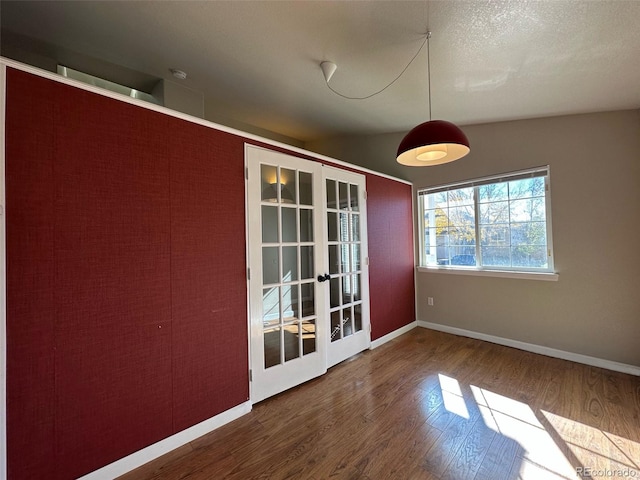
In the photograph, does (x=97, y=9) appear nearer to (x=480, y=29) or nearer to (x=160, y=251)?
(x=160, y=251)

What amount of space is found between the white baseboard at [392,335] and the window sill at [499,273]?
831 millimetres

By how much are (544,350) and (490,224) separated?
5.02 ft

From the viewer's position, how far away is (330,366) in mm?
2793

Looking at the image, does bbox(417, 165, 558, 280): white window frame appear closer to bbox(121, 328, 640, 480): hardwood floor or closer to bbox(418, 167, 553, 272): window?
bbox(418, 167, 553, 272): window

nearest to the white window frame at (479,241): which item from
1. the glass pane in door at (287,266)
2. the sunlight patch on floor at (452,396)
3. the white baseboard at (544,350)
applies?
the white baseboard at (544,350)

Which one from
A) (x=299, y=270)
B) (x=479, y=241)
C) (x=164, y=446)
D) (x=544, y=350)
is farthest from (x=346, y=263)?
(x=544, y=350)

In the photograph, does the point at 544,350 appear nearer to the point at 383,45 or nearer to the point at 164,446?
the point at 383,45

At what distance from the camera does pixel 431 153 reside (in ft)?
6.75

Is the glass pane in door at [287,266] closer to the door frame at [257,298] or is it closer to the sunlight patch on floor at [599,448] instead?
the door frame at [257,298]

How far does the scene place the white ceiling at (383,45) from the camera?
165 centimetres

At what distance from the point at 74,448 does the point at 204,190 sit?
1611mm

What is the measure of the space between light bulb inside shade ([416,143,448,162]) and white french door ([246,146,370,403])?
99 centimetres

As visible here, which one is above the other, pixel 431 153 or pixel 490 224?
pixel 431 153

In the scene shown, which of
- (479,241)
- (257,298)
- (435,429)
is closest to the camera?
(435,429)
